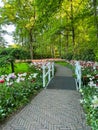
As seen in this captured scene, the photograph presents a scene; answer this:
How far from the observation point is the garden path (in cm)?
601

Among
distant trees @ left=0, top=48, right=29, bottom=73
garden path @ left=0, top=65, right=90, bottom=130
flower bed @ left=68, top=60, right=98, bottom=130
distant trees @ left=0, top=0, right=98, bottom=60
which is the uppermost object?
distant trees @ left=0, top=0, right=98, bottom=60

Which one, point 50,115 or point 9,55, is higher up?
point 9,55

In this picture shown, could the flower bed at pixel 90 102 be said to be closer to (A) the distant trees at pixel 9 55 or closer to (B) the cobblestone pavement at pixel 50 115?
(B) the cobblestone pavement at pixel 50 115

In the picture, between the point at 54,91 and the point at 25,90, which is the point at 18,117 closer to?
the point at 25,90

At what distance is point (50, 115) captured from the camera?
7.02 meters

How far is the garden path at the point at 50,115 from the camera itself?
601 cm

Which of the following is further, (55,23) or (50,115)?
(55,23)

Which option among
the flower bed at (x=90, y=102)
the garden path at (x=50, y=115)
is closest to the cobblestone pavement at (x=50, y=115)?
the garden path at (x=50, y=115)

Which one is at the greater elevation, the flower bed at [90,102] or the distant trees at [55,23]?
the distant trees at [55,23]

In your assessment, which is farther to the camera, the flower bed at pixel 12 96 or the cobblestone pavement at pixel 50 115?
the flower bed at pixel 12 96

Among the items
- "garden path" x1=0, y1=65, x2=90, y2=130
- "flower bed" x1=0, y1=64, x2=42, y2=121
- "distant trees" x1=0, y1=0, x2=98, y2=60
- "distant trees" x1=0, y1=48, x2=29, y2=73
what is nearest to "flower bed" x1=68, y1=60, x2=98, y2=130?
"garden path" x1=0, y1=65, x2=90, y2=130

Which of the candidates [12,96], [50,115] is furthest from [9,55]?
[50,115]

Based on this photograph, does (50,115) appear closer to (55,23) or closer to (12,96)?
(12,96)

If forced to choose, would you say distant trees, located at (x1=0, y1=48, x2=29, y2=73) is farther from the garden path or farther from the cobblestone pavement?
the cobblestone pavement
